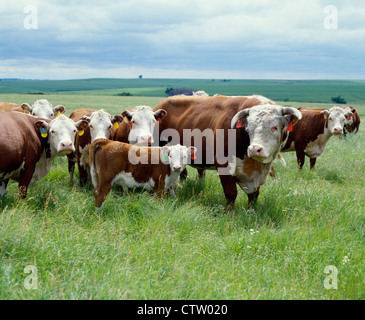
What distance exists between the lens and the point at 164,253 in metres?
4.53

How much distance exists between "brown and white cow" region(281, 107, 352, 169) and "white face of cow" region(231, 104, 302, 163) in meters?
5.17

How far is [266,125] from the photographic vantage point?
5.63m

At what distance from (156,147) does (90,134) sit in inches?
61.7

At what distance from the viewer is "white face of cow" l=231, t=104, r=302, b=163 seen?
18.2 ft

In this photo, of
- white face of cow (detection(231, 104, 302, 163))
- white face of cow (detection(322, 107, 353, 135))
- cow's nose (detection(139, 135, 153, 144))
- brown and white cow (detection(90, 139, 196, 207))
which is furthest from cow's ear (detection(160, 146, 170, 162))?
white face of cow (detection(322, 107, 353, 135))

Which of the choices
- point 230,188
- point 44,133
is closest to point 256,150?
point 230,188

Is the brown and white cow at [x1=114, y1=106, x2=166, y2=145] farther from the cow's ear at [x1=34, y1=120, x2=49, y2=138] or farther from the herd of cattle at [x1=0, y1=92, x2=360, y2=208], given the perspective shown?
the cow's ear at [x1=34, y1=120, x2=49, y2=138]

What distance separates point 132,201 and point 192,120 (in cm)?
215

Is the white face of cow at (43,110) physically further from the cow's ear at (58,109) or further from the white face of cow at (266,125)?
the white face of cow at (266,125)

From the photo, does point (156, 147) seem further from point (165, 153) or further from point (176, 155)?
point (176, 155)

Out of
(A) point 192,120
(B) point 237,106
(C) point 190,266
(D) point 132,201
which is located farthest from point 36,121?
(C) point 190,266

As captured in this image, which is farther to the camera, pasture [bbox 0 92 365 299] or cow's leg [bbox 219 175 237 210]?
cow's leg [bbox 219 175 237 210]

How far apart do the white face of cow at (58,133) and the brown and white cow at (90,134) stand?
0.58 meters
